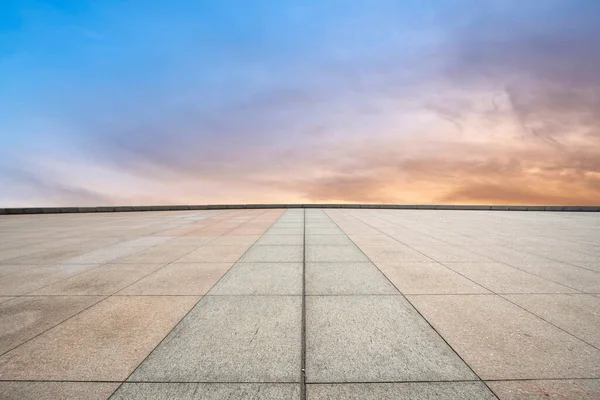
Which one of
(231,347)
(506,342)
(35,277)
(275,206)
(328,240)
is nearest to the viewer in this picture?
(231,347)

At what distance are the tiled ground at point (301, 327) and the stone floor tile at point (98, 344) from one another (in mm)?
18

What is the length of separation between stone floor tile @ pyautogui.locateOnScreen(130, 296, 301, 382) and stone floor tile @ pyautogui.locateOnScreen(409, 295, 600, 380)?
1.89 meters

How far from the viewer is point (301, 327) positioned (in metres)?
3.19

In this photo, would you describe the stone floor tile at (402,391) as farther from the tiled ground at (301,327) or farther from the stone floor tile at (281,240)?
the stone floor tile at (281,240)

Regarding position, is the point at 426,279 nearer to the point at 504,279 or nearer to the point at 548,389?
the point at 504,279

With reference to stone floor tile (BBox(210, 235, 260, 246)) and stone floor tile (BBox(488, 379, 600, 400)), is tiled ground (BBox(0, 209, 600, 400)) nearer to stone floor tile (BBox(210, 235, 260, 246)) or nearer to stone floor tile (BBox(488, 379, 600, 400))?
stone floor tile (BBox(488, 379, 600, 400))

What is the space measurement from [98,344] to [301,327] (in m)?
2.40

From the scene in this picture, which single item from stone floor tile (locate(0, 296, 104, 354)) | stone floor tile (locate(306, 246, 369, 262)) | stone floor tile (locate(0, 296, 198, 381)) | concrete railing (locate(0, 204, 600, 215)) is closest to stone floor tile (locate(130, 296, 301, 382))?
stone floor tile (locate(0, 296, 198, 381))

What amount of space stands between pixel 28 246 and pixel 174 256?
5.95 metres

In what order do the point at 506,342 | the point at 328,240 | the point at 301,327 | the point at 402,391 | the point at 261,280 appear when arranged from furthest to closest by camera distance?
1. the point at 328,240
2. the point at 261,280
3. the point at 301,327
4. the point at 506,342
5. the point at 402,391

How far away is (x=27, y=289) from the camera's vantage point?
15.2 feet

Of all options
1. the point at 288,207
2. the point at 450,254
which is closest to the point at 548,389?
the point at 450,254

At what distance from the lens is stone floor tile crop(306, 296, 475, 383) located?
7.91 feet

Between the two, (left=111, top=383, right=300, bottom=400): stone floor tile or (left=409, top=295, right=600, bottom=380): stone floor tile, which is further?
(left=409, top=295, right=600, bottom=380): stone floor tile
